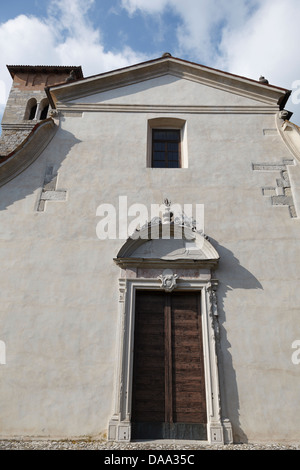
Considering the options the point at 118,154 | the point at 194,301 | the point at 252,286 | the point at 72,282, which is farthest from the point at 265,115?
the point at 72,282

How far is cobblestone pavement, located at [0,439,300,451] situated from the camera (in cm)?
535

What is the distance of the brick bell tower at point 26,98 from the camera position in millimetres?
17500

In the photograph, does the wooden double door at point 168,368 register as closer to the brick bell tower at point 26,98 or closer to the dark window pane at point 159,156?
the dark window pane at point 159,156

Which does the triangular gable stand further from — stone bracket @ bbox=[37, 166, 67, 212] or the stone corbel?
the stone corbel

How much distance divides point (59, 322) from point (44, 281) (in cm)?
88

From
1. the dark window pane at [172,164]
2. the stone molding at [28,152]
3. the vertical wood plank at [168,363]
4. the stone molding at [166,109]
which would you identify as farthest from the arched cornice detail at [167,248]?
the stone molding at [166,109]

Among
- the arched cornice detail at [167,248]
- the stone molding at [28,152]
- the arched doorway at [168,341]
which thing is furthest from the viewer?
the stone molding at [28,152]

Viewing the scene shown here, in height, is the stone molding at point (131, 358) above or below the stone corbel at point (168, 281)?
below

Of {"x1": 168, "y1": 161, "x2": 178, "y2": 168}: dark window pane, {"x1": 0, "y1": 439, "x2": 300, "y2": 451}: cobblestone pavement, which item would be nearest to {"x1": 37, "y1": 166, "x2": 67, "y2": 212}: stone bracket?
{"x1": 168, "y1": 161, "x2": 178, "y2": 168}: dark window pane

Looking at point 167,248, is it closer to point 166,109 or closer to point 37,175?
point 37,175

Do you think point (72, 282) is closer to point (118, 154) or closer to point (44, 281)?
point (44, 281)

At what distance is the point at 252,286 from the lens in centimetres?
688

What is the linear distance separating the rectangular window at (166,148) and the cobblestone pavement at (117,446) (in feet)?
18.7

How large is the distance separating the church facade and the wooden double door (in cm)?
2
